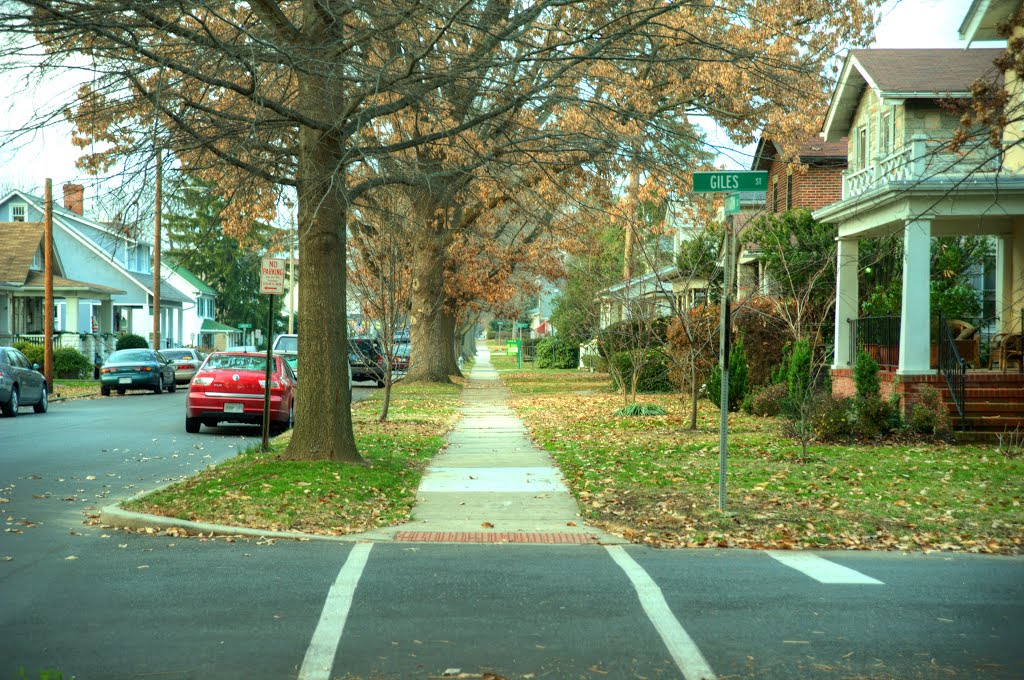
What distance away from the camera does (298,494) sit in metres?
10.9

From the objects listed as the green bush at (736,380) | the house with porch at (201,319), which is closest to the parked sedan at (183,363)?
the green bush at (736,380)

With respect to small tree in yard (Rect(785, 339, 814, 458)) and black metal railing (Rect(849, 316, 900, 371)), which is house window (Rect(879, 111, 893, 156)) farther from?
small tree in yard (Rect(785, 339, 814, 458))

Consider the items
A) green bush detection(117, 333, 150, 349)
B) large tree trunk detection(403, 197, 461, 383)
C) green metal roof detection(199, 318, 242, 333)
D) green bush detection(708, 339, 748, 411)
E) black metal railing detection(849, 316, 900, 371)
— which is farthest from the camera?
green metal roof detection(199, 318, 242, 333)

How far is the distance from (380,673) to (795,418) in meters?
12.9

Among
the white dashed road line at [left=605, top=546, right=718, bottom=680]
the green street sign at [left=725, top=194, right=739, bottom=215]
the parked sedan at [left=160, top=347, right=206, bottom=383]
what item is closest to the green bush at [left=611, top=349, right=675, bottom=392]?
the parked sedan at [left=160, top=347, right=206, bottom=383]

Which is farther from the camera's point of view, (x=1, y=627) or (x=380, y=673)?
(x=1, y=627)

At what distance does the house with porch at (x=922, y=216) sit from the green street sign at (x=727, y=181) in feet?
11.6

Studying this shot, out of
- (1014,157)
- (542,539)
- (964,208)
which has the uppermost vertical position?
(1014,157)

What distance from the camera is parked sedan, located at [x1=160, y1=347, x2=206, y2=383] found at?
39.6m

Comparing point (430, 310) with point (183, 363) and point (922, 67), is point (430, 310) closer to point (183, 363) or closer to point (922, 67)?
point (183, 363)

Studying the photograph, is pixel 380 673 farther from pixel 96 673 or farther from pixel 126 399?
pixel 126 399

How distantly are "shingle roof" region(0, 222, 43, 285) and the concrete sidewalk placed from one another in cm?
3212

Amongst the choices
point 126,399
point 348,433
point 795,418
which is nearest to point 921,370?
point 795,418

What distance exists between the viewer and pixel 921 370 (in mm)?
17297
